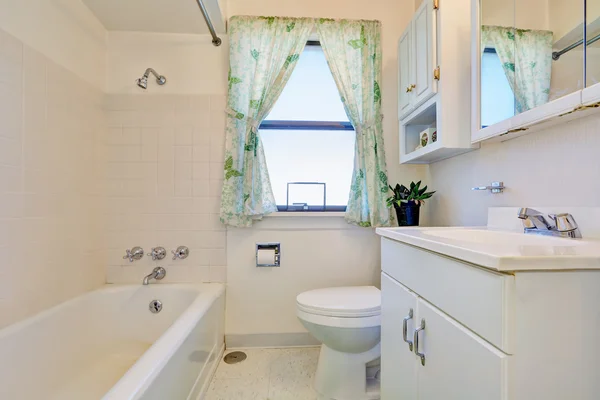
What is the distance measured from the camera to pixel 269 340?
1.82 metres

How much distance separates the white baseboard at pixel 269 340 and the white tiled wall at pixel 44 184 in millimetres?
933

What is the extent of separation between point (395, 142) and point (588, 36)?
3.68 ft

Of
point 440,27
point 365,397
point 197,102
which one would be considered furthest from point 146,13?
point 365,397

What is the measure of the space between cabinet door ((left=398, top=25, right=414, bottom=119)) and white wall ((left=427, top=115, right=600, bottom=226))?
407 mm

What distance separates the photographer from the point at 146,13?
1.65 metres

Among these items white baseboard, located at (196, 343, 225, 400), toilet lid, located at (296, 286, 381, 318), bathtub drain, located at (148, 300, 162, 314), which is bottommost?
white baseboard, located at (196, 343, 225, 400)

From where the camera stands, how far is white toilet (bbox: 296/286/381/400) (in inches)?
49.7

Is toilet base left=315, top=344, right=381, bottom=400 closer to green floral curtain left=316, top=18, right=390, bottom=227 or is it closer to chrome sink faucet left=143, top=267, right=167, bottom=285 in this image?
green floral curtain left=316, top=18, right=390, bottom=227

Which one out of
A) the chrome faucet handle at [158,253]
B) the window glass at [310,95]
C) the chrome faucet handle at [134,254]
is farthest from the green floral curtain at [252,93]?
the chrome faucet handle at [134,254]

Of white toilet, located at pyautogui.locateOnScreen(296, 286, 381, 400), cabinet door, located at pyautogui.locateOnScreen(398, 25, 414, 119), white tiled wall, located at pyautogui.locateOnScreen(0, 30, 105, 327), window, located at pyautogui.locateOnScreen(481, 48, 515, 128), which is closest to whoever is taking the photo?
window, located at pyautogui.locateOnScreen(481, 48, 515, 128)

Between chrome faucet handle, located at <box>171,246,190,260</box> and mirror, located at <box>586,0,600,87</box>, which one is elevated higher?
mirror, located at <box>586,0,600,87</box>

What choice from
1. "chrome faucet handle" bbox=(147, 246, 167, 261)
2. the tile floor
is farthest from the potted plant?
"chrome faucet handle" bbox=(147, 246, 167, 261)

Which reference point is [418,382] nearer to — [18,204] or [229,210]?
[229,210]

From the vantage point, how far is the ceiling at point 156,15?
1574mm
